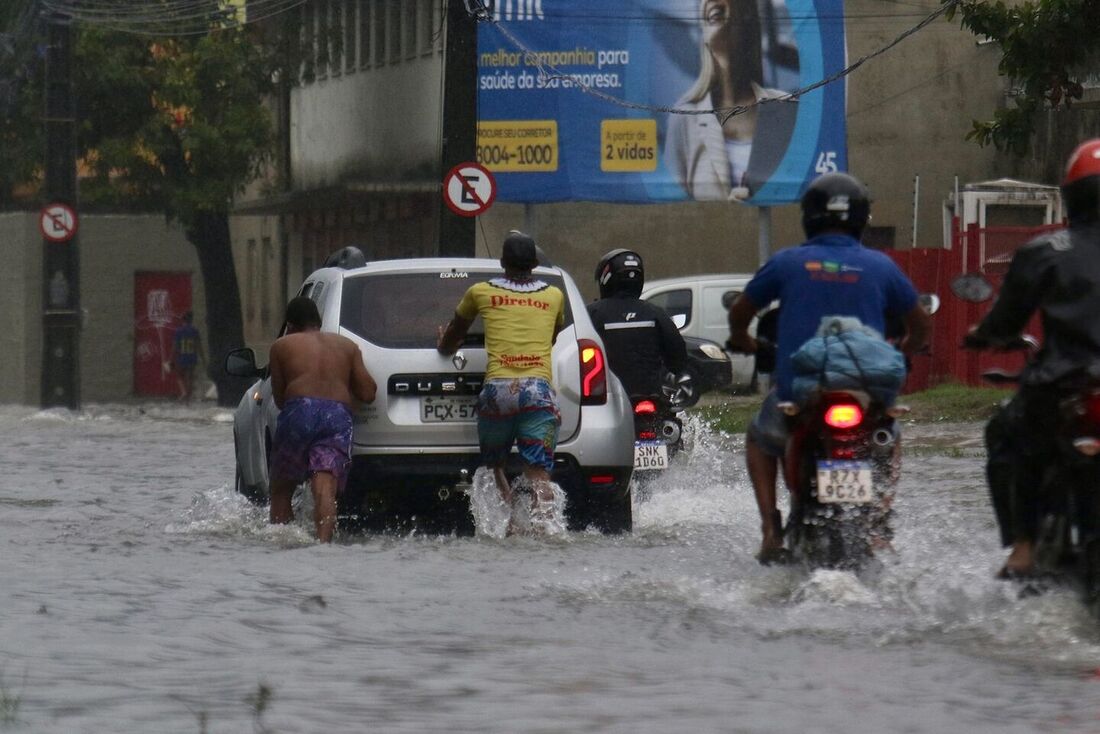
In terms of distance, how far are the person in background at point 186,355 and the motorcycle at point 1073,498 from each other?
3611 cm

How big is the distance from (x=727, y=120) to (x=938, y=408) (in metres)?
10.8

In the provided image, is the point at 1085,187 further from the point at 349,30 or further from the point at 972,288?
the point at 349,30

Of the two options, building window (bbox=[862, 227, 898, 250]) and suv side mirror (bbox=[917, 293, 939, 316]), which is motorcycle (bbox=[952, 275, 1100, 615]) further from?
building window (bbox=[862, 227, 898, 250])

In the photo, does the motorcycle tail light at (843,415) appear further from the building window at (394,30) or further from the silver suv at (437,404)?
the building window at (394,30)

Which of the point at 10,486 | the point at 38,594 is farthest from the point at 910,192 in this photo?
the point at 38,594

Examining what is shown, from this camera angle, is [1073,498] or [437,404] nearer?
[1073,498]

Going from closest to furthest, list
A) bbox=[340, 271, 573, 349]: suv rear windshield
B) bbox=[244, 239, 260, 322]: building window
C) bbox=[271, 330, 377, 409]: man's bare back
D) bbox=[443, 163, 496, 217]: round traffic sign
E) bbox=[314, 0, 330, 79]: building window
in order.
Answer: bbox=[271, 330, 377, 409]: man's bare back
bbox=[340, 271, 573, 349]: suv rear windshield
bbox=[443, 163, 496, 217]: round traffic sign
bbox=[314, 0, 330, 79]: building window
bbox=[244, 239, 260, 322]: building window

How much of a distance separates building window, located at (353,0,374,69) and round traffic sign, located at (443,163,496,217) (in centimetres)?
2142

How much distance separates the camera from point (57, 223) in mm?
31297

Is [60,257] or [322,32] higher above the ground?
[322,32]

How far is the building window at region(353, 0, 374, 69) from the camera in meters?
44.5

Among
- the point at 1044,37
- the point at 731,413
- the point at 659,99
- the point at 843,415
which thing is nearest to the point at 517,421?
the point at 843,415

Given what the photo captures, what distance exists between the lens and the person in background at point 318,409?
11172mm

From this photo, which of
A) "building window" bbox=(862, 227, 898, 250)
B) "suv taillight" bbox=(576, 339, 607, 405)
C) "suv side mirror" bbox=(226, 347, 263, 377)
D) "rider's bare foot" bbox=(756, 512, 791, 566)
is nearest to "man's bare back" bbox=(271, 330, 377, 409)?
"suv taillight" bbox=(576, 339, 607, 405)
